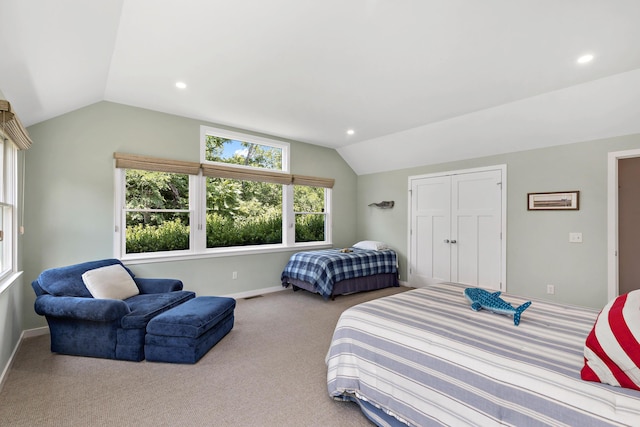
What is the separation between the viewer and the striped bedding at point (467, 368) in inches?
45.5

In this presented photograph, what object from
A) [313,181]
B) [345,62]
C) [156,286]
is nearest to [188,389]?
[156,286]

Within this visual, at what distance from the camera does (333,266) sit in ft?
14.6

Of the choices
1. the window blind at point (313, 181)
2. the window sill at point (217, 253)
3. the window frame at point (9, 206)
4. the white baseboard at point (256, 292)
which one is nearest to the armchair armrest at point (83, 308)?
the window frame at point (9, 206)

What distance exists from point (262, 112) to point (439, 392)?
3562 millimetres

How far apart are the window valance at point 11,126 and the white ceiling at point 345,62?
0.84 feet

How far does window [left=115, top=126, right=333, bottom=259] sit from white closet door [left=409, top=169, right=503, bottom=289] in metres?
1.76

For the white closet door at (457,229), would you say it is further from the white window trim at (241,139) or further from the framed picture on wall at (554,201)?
the white window trim at (241,139)

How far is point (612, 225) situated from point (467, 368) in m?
3.36

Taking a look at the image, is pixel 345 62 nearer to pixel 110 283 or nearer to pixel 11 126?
pixel 11 126

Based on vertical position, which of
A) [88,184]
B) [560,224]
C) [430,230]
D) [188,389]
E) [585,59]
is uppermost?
[585,59]

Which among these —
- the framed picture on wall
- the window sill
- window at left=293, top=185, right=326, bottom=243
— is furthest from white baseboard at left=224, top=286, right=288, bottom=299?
the framed picture on wall

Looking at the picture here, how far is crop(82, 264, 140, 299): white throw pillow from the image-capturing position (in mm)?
2861

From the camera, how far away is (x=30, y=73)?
88.4 inches

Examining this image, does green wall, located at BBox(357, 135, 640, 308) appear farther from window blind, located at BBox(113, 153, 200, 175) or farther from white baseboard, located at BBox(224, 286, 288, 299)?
window blind, located at BBox(113, 153, 200, 175)
